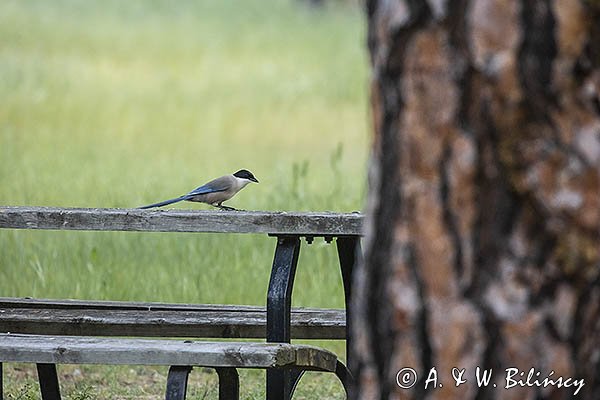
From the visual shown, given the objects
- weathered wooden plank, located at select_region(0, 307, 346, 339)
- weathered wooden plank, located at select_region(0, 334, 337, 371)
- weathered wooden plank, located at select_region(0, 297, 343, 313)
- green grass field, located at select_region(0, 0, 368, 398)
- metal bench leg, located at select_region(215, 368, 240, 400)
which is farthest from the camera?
green grass field, located at select_region(0, 0, 368, 398)

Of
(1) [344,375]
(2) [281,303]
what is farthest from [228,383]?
(1) [344,375]

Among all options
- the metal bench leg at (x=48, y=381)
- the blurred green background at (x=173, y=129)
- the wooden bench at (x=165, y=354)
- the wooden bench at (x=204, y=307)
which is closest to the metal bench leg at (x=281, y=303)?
the wooden bench at (x=204, y=307)

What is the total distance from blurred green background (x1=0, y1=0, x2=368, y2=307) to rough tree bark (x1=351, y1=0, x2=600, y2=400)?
13.8ft

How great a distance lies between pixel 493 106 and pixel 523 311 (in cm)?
34

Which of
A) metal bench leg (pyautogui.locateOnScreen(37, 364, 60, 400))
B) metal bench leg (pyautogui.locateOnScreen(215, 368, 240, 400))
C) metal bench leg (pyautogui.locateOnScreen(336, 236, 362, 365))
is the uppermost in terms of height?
metal bench leg (pyautogui.locateOnScreen(336, 236, 362, 365))

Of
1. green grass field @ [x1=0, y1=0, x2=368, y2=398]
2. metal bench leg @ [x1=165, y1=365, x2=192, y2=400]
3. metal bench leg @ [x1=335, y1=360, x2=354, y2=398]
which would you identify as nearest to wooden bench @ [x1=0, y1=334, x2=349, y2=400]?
metal bench leg @ [x1=165, y1=365, x2=192, y2=400]

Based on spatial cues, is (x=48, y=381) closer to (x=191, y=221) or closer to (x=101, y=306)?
(x=101, y=306)

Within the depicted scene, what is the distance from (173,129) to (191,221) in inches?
452

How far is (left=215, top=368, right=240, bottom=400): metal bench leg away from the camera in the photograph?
3662 millimetres

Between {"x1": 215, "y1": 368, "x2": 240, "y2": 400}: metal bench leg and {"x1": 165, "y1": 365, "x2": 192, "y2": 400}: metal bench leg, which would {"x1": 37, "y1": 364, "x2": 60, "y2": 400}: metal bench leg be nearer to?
{"x1": 215, "y1": 368, "x2": 240, "y2": 400}: metal bench leg

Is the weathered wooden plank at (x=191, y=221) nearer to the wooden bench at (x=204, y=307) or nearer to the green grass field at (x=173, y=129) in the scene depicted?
the wooden bench at (x=204, y=307)

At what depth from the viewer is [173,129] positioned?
49.9 ft

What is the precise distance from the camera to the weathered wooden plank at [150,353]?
3.38m

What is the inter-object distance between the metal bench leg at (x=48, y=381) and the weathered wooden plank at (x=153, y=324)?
134 millimetres
